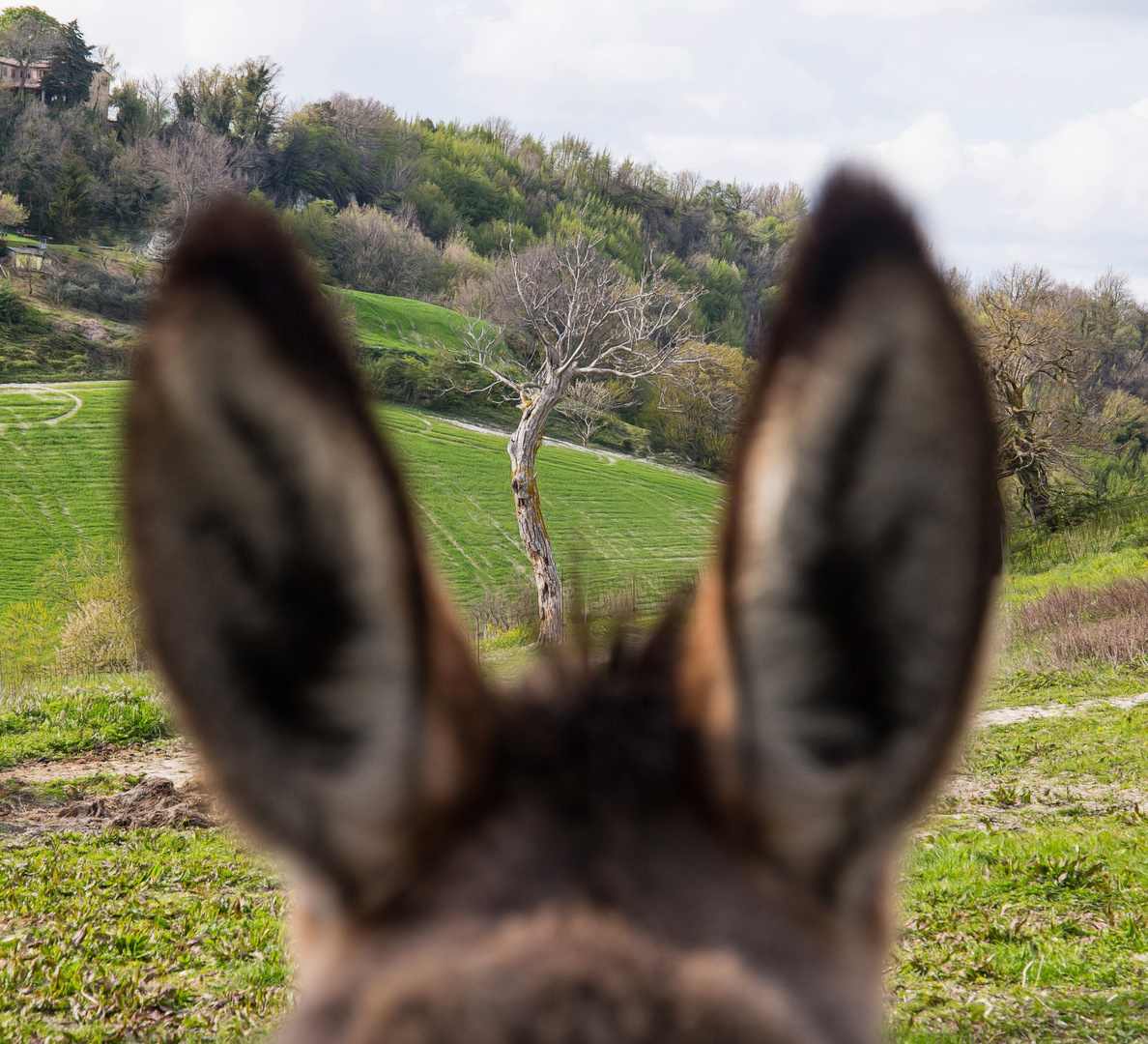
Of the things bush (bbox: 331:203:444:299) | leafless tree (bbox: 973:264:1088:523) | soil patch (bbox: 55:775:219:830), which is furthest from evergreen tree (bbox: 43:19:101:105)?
soil patch (bbox: 55:775:219:830)

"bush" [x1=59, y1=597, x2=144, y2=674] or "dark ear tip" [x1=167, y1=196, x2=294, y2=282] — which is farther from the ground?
"dark ear tip" [x1=167, y1=196, x2=294, y2=282]

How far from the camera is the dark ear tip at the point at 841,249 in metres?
0.72

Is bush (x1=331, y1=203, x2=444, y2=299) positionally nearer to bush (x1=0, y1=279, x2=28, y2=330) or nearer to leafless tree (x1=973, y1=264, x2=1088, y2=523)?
bush (x1=0, y1=279, x2=28, y2=330)

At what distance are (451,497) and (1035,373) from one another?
22.7 meters

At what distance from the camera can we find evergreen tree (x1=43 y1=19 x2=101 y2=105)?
6209 centimetres

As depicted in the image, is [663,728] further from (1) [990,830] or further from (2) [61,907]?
(1) [990,830]

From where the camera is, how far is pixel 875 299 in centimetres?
71

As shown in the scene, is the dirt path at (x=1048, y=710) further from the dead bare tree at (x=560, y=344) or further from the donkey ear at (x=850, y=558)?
the donkey ear at (x=850, y=558)

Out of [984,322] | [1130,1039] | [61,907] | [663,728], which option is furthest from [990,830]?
[984,322]

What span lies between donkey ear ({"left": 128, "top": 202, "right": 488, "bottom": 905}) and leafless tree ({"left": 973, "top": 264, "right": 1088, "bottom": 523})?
32.0m

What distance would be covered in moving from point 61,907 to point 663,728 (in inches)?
303

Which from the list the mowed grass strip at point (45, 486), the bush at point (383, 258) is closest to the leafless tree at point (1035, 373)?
the mowed grass strip at point (45, 486)

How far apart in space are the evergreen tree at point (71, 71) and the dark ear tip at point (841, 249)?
7560cm

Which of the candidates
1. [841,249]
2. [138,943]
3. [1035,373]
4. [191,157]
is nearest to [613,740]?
[841,249]
